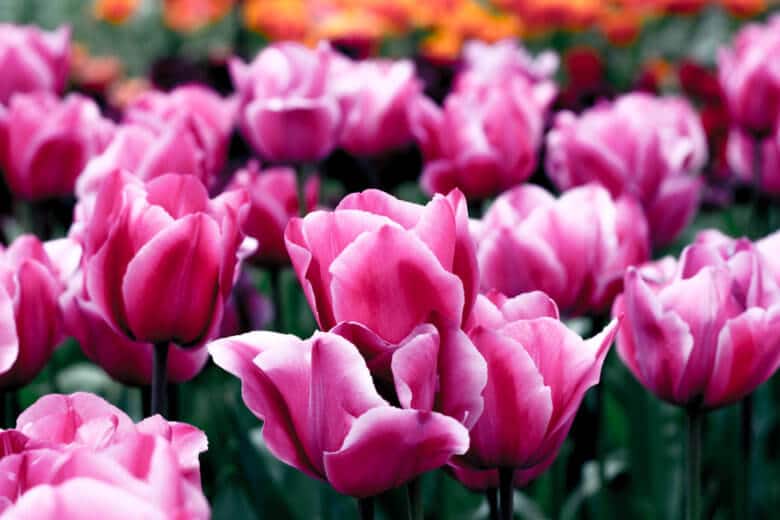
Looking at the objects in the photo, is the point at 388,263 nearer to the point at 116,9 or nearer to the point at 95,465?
the point at 95,465

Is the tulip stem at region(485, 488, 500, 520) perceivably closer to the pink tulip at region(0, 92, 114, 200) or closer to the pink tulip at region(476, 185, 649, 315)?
the pink tulip at region(476, 185, 649, 315)

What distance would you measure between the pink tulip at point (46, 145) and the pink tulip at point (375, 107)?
0.31 m

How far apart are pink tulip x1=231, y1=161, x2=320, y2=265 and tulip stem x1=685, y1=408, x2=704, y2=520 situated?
53 centimetres

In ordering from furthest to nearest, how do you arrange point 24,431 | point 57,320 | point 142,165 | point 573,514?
point 573,514
point 142,165
point 57,320
point 24,431

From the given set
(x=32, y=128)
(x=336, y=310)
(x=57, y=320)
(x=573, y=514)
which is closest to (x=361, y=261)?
(x=336, y=310)

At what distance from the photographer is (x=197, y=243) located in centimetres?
79

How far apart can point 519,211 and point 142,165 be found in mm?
357

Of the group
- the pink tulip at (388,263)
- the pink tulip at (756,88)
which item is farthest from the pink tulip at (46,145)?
the pink tulip at (756,88)

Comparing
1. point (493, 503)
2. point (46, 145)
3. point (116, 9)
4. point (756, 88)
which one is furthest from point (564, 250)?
point (116, 9)

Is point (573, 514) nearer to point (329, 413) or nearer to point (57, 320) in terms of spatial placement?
point (57, 320)

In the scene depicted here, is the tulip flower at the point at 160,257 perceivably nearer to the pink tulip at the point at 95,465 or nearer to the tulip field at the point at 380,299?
the tulip field at the point at 380,299

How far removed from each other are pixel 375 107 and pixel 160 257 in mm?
704

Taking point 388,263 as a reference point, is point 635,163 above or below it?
below

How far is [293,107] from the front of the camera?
4.29ft
